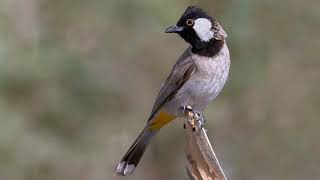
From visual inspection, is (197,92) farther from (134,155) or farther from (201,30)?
(134,155)

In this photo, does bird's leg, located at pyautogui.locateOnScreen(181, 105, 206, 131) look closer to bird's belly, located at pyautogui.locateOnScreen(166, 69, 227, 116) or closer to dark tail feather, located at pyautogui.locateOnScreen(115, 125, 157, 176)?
bird's belly, located at pyautogui.locateOnScreen(166, 69, 227, 116)

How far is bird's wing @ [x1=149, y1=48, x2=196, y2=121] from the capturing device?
201 inches

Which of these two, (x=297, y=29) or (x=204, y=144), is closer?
(x=204, y=144)

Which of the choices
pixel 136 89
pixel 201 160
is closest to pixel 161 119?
pixel 201 160

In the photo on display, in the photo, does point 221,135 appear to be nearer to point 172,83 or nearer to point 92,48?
point 92,48

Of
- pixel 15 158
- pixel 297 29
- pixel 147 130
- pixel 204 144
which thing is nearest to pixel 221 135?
pixel 297 29

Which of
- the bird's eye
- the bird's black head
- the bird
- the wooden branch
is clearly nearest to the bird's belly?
the bird

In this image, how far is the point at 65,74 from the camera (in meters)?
7.50

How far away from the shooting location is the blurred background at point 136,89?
744cm

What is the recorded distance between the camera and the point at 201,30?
198 inches

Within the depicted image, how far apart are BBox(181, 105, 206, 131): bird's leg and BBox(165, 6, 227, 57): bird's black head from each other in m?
0.31

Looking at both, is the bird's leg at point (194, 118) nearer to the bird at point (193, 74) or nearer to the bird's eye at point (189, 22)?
the bird at point (193, 74)

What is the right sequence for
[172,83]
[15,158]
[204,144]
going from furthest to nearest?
[15,158] → [172,83] → [204,144]

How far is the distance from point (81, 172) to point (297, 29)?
208 centimetres
